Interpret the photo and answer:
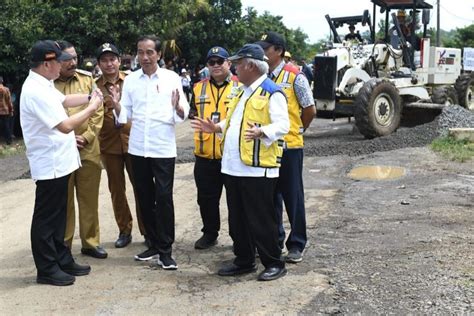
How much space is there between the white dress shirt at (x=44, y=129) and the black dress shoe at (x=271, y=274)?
1.66m

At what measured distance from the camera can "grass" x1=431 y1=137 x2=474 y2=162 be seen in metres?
9.31

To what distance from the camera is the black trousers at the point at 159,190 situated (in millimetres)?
4992

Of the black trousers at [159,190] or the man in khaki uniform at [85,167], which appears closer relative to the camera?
the black trousers at [159,190]

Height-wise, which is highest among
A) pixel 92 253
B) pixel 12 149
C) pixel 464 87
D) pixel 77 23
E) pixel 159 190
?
pixel 77 23

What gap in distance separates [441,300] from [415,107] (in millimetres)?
9932

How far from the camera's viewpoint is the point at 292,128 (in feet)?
16.3

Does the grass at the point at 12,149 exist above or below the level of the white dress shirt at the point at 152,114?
below

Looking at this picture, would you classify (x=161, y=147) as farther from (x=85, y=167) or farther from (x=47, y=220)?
(x=47, y=220)

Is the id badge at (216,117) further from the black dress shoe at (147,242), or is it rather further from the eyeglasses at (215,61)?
the black dress shoe at (147,242)

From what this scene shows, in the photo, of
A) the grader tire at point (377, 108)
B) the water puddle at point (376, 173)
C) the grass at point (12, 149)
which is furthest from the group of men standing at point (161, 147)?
the grass at point (12, 149)

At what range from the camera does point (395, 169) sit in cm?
900

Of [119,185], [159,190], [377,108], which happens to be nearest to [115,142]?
[119,185]

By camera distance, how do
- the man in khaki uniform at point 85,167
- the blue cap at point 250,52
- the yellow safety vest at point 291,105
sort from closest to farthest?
the blue cap at point 250,52 < the yellow safety vest at point 291,105 < the man in khaki uniform at point 85,167

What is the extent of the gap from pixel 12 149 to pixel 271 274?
9.87 m
